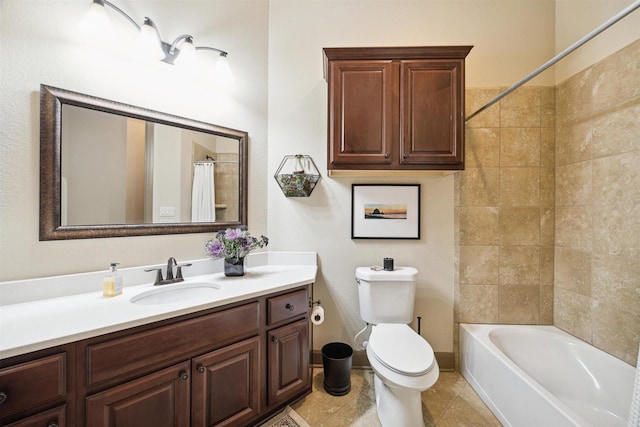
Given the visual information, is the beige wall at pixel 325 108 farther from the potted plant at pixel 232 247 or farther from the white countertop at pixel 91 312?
the white countertop at pixel 91 312

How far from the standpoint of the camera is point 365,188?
6.25 ft

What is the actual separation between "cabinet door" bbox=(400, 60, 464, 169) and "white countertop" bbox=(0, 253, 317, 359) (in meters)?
1.18

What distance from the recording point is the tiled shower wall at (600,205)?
1329 millimetres

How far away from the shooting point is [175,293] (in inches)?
54.9

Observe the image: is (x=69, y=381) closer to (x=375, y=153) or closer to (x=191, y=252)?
(x=191, y=252)

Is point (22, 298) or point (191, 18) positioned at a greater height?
point (191, 18)

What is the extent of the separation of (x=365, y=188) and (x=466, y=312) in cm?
124

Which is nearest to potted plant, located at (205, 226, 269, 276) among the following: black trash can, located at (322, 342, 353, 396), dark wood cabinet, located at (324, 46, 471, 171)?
dark wood cabinet, located at (324, 46, 471, 171)

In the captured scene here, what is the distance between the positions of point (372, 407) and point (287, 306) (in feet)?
2.84

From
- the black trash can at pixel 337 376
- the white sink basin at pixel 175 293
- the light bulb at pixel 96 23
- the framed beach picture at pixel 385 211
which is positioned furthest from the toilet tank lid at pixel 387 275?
the light bulb at pixel 96 23

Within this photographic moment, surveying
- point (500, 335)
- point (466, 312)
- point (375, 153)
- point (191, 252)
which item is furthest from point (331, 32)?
point (500, 335)

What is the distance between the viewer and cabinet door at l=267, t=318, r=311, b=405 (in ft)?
4.46

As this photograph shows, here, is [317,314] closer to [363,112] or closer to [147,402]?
[147,402]

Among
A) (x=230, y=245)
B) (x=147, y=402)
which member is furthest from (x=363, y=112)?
(x=147, y=402)
